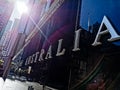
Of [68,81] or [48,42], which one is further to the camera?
[48,42]

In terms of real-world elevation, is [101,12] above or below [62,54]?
above

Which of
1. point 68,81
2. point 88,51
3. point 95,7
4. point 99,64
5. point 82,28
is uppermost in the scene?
point 95,7

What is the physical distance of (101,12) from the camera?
4.33ft

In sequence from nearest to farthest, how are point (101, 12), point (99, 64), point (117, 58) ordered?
point (117, 58) → point (99, 64) → point (101, 12)

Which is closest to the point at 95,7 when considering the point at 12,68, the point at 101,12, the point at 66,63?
the point at 101,12

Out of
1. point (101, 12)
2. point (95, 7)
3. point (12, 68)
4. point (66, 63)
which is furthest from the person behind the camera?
point (12, 68)

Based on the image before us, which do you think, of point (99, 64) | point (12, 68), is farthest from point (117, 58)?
point (12, 68)

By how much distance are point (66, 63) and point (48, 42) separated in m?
0.81

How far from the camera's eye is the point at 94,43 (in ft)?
4.20

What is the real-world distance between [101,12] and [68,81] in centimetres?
70

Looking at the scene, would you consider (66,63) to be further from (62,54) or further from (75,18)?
(75,18)

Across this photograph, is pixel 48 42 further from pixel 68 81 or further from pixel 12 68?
pixel 12 68

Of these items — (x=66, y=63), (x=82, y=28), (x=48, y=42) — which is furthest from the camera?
(x=48, y=42)

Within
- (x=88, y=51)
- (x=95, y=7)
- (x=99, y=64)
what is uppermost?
(x=95, y=7)
